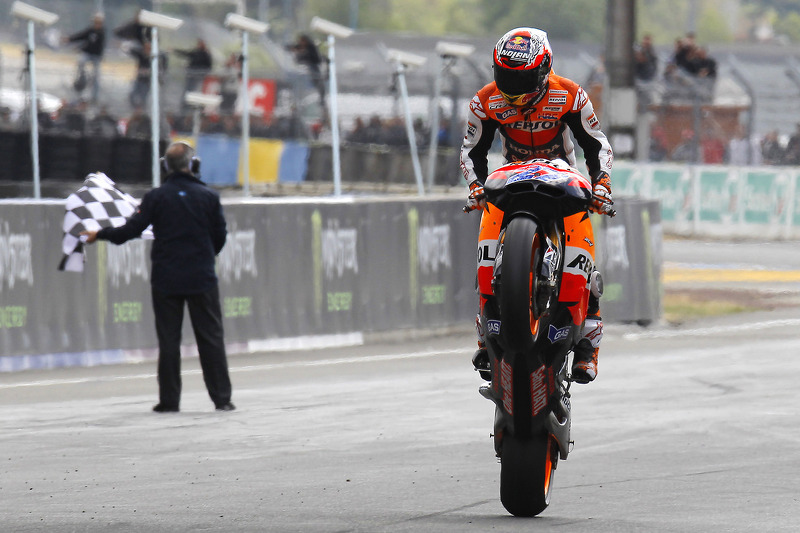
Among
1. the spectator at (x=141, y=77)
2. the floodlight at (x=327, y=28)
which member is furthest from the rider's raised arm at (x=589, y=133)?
the spectator at (x=141, y=77)

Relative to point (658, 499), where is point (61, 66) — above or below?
above

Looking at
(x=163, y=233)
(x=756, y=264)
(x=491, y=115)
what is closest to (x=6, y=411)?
(x=163, y=233)

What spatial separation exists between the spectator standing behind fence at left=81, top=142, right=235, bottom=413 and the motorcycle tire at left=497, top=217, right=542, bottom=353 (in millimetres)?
4681

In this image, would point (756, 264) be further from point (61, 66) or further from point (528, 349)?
point (528, 349)

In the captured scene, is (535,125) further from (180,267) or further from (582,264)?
(180,267)

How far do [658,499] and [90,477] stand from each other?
289cm

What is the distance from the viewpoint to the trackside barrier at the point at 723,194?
2850 centimetres

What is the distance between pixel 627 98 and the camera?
22.3m

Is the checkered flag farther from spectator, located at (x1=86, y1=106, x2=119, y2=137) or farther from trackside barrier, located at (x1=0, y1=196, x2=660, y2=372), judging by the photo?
spectator, located at (x1=86, y1=106, x2=119, y2=137)

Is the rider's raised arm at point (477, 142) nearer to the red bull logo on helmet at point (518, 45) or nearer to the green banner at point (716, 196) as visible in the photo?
the red bull logo on helmet at point (518, 45)

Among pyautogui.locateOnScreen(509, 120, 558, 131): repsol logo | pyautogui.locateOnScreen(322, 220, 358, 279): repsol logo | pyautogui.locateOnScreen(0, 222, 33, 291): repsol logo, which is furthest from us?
pyautogui.locateOnScreen(322, 220, 358, 279): repsol logo

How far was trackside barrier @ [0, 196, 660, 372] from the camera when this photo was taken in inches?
495

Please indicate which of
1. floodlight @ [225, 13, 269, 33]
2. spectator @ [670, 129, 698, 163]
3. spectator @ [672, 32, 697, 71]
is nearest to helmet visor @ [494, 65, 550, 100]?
floodlight @ [225, 13, 269, 33]

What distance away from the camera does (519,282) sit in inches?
239
